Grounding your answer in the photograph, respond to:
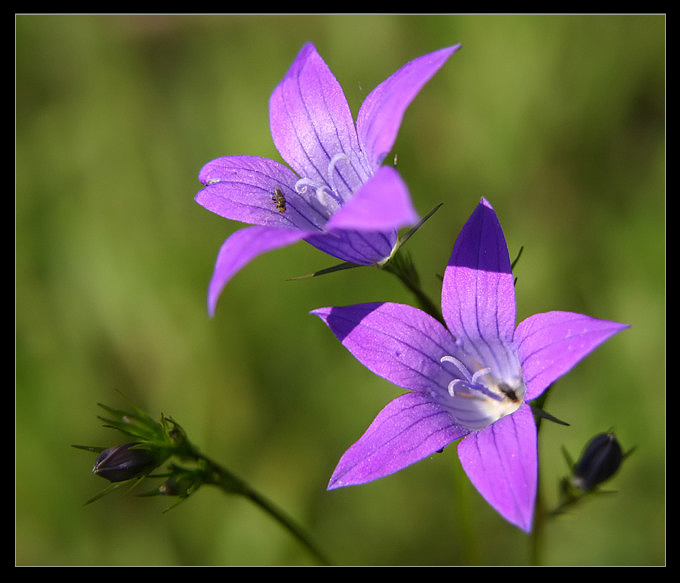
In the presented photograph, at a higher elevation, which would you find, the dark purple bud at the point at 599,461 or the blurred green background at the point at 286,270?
the blurred green background at the point at 286,270

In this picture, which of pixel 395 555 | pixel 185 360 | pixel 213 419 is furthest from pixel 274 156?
pixel 395 555

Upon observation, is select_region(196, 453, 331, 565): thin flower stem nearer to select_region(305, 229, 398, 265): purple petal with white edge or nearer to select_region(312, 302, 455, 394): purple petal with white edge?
select_region(312, 302, 455, 394): purple petal with white edge

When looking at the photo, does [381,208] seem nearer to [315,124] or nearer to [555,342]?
[555,342]

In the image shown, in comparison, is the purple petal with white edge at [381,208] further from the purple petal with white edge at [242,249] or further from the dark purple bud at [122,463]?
the dark purple bud at [122,463]

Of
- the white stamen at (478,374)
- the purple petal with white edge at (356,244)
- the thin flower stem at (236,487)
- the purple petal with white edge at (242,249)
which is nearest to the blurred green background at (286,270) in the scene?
the thin flower stem at (236,487)

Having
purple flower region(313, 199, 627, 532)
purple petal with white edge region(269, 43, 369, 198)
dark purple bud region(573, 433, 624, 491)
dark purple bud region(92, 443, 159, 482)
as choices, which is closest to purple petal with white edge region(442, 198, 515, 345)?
purple flower region(313, 199, 627, 532)

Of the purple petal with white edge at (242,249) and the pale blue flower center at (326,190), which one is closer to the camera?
the purple petal with white edge at (242,249)

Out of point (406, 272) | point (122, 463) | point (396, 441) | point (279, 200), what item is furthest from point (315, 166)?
point (122, 463)
